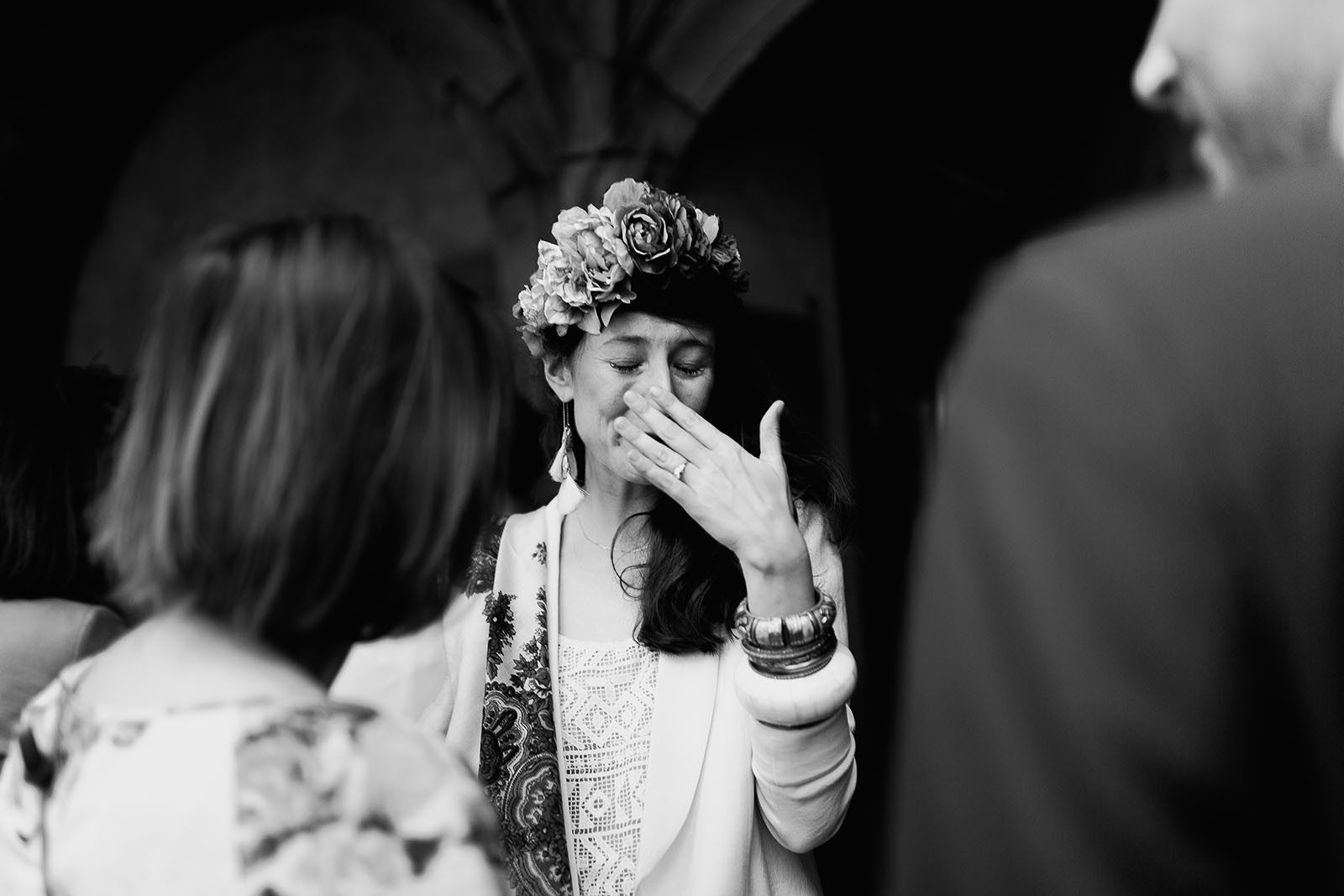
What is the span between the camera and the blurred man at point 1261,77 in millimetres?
562

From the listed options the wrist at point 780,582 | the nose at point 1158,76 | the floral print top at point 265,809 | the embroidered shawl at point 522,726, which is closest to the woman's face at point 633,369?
the embroidered shawl at point 522,726

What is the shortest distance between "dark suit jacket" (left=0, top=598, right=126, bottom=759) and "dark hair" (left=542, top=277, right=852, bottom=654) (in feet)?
2.67

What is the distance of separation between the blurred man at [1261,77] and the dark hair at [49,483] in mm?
1598

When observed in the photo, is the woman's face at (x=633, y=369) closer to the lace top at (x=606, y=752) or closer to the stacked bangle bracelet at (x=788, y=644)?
the lace top at (x=606, y=752)

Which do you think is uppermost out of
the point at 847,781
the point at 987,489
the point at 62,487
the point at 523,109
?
the point at 523,109

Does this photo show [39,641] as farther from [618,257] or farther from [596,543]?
[618,257]

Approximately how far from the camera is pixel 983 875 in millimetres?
486

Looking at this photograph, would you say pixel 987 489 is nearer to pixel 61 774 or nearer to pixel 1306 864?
pixel 1306 864

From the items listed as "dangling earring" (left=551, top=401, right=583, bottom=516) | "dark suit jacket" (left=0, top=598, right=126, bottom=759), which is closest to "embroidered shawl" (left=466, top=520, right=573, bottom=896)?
"dangling earring" (left=551, top=401, right=583, bottom=516)

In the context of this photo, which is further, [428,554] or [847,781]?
[847,781]

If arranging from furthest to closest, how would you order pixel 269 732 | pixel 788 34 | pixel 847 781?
pixel 788 34 < pixel 847 781 < pixel 269 732

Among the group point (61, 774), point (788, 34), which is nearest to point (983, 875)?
point (61, 774)

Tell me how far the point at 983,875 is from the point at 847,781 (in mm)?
1230

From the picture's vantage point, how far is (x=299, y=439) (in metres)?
0.84
